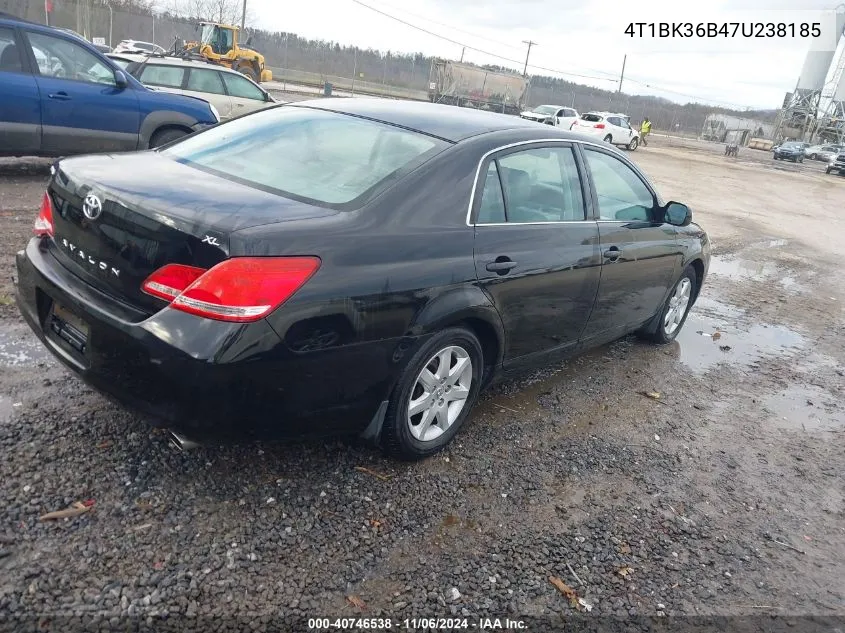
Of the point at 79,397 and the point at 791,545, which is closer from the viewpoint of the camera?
the point at 791,545

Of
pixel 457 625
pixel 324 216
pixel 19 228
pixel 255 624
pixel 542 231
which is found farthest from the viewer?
pixel 19 228

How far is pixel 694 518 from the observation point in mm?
3213

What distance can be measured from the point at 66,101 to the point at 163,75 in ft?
13.8

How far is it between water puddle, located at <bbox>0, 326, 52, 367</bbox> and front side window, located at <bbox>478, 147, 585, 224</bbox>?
2.62 meters

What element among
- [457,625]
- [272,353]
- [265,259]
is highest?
[265,259]

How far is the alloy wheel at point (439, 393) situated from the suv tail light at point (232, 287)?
2.89ft

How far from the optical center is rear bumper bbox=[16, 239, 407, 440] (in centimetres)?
236

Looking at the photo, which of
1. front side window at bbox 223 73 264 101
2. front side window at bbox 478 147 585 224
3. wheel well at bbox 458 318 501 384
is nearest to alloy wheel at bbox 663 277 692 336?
front side window at bbox 478 147 585 224

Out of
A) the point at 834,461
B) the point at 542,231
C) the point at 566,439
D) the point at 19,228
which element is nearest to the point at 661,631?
the point at 566,439

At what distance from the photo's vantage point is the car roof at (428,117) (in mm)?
3426

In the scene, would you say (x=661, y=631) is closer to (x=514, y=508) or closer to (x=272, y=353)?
(x=514, y=508)

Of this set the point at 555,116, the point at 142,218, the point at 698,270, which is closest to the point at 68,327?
the point at 142,218

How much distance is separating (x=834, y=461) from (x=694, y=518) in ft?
4.82

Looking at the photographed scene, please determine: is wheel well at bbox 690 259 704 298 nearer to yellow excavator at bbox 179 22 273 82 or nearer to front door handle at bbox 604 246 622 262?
front door handle at bbox 604 246 622 262
